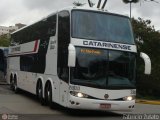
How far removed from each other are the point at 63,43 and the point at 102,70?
1.85m

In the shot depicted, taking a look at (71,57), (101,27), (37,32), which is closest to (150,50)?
(37,32)

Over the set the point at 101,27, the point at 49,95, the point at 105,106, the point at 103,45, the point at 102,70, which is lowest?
the point at 105,106

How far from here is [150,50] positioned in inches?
1793

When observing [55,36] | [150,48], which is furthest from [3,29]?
[55,36]

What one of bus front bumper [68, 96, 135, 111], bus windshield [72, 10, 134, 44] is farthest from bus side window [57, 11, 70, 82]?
bus front bumper [68, 96, 135, 111]

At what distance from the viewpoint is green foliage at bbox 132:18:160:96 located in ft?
144

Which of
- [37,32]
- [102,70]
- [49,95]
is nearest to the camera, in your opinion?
[102,70]

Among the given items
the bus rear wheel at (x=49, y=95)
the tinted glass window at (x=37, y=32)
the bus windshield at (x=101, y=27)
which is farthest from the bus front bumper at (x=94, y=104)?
the tinted glass window at (x=37, y=32)

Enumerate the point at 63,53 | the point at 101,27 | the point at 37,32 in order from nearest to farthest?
the point at 101,27 < the point at 63,53 < the point at 37,32

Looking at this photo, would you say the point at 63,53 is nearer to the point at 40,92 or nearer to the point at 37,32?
the point at 40,92

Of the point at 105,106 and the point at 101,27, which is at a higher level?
the point at 101,27

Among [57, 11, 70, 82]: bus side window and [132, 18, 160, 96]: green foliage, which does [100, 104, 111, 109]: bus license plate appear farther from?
[132, 18, 160, 96]: green foliage

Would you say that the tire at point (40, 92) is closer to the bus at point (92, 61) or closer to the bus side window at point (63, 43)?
the bus at point (92, 61)

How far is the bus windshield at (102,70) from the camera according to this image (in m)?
15.9
